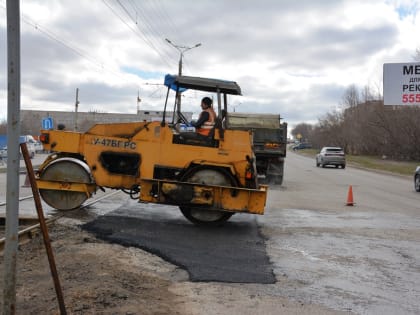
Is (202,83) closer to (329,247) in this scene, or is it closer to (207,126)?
(207,126)

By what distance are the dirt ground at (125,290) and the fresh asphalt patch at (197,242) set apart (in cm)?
33

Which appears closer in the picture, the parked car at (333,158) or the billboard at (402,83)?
the billboard at (402,83)

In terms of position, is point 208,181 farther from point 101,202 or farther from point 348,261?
point 101,202

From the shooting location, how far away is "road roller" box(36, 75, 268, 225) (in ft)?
30.0

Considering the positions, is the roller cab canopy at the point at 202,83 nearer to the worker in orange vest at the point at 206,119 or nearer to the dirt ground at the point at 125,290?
the worker in orange vest at the point at 206,119

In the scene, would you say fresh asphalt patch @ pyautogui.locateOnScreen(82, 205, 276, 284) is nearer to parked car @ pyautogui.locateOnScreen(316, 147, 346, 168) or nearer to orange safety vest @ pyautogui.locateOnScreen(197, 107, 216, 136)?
orange safety vest @ pyautogui.locateOnScreen(197, 107, 216, 136)

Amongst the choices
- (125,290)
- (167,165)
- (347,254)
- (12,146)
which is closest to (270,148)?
(167,165)

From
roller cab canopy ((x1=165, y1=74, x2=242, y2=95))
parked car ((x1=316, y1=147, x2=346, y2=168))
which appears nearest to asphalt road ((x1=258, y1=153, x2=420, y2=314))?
roller cab canopy ((x1=165, y1=74, x2=242, y2=95))

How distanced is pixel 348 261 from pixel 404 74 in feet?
96.0

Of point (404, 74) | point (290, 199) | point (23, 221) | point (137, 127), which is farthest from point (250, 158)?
point (404, 74)

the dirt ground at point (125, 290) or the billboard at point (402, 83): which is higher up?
the billboard at point (402, 83)

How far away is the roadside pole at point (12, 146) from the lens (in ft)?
11.7

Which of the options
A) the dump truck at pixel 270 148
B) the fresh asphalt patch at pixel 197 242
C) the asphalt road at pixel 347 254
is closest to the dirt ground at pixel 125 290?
the fresh asphalt patch at pixel 197 242

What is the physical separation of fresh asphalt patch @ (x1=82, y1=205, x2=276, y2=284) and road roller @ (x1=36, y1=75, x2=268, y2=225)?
48 centimetres
